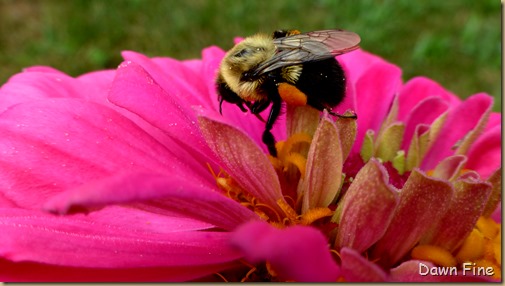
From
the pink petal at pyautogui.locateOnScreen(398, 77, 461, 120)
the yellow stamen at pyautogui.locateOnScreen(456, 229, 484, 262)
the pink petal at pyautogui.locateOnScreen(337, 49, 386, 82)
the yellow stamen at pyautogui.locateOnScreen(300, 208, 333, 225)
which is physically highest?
the pink petal at pyautogui.locateOnScreen(337, 49, 386, 82)

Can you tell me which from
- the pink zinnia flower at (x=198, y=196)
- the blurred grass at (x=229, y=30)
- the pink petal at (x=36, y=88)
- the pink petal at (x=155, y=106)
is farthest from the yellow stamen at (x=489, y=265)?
the blurred grass at (x=229, y=30)

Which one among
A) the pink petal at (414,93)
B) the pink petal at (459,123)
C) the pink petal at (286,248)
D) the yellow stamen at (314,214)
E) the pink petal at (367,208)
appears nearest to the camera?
the pink petal at (286,248)

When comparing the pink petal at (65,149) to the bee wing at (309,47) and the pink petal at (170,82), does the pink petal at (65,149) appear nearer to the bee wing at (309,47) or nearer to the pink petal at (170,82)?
the pink petal at (170,82)

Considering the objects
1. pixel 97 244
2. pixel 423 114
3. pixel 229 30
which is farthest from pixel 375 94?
pixel 229 30

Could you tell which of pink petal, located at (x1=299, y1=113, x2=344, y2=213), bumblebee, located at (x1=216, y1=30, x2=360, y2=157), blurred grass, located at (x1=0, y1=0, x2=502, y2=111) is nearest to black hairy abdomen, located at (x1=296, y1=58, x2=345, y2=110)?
bumblebee, located at (x1=216, y1=30, x2=360, y2=157)

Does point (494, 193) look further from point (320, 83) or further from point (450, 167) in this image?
point (320, 83)

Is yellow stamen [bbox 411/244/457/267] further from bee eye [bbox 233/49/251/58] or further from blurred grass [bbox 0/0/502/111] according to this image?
blurred grass [bbox 0/0/502/111]
